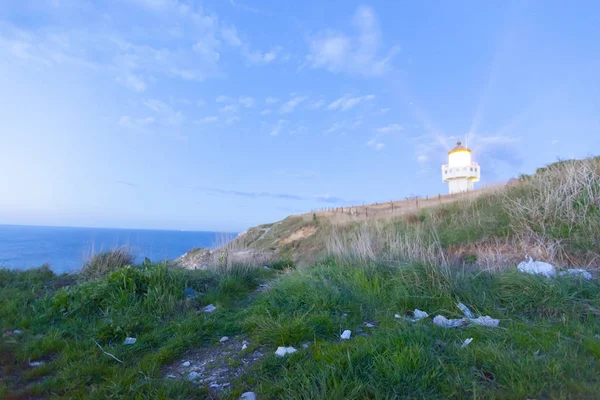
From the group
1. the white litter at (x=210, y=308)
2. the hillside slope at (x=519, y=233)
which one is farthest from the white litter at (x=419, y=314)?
the white litter at (x=210, y=308)

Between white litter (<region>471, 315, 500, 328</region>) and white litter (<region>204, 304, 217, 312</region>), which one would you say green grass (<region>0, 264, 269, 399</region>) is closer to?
white litter (<region>204, 304, 217, 312</region>)

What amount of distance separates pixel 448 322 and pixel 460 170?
2966cm

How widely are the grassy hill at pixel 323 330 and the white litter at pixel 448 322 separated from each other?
97 millimetres

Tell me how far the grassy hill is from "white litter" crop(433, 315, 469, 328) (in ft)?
0.32

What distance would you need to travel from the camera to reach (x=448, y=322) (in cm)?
342

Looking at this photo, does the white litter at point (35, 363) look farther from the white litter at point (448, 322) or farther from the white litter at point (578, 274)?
the white litter at point (578, 274)

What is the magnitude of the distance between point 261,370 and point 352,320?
4.29 ft

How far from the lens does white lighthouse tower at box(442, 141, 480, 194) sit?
29.1 m

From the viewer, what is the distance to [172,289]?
15.1ft

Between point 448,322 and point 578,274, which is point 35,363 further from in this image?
point 578,274

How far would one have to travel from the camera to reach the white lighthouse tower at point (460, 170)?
2911 centimetres

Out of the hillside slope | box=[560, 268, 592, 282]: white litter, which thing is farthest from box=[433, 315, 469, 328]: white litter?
box=[560, 268, 592, 282]: white litter

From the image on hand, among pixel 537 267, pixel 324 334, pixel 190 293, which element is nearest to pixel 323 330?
pixel 324 334

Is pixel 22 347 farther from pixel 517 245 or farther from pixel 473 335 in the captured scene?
pixel 517 245
